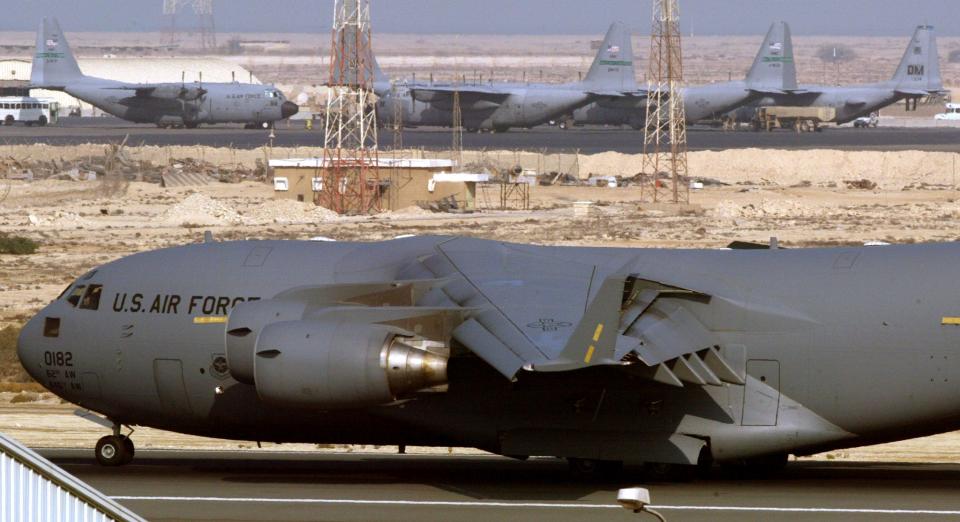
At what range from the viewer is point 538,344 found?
53.4 ft

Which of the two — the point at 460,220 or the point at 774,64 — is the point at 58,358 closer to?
the point at 460,220

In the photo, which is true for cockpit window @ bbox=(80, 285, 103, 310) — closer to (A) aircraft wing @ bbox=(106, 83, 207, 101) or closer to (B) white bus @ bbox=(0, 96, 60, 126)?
(A) aircraft wing @ bbox=(106, 83, 207, 101)

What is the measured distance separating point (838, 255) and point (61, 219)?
44081 mm

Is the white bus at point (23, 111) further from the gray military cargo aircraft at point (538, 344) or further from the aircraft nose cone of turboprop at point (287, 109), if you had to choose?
the gray military cargo aircraft at point (538, 344)

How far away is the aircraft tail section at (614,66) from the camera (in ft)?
422

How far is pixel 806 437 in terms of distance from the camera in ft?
61.2

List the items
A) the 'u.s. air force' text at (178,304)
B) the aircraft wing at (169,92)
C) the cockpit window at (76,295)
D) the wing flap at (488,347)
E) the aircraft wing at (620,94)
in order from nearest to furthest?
the wing flap at (488,347)
the 'u.s. air force' text at (178,304)
the cockpit window at (76,295)
the aircraft wing at (169,92)
the aircraft wing at (620,94)

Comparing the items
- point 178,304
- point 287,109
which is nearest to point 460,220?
point 178,304

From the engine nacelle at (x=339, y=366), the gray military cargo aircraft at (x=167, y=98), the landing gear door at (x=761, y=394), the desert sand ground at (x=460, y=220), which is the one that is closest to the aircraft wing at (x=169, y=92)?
the gray military cargo aircraft at (x=167, y=98)

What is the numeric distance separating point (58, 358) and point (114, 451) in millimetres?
1494

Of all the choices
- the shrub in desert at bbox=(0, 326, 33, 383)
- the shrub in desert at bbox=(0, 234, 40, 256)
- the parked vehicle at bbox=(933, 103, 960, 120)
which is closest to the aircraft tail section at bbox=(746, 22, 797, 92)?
the parked vehicle at bbox=(933, 103, 960, 120)

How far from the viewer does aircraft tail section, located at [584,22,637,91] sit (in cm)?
12850

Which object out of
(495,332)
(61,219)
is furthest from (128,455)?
(61,219)

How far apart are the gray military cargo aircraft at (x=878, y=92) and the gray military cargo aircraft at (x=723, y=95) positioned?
1.48 metres
